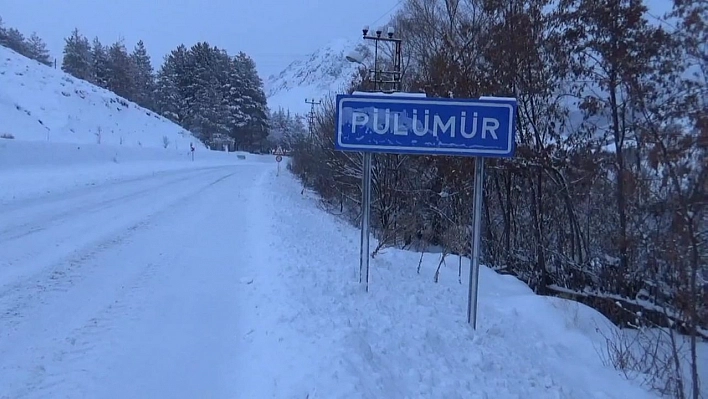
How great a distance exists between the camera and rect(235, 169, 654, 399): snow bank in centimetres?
426

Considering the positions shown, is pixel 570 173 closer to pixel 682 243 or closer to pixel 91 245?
pixel 682 243

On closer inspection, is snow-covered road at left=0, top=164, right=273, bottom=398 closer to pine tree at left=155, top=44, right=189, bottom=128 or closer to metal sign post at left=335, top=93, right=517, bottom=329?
metal sign post at left=335, top=93, right=517, bottom=329

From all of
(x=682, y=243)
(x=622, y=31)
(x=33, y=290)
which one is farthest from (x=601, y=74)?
(x=33, y=290)

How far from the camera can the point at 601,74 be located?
11.6 meters

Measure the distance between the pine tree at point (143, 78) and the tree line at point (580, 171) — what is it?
62639 millimetres

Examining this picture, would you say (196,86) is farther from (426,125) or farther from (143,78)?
(426,125)

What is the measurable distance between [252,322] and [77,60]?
233 feet

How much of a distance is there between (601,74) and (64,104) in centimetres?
3746

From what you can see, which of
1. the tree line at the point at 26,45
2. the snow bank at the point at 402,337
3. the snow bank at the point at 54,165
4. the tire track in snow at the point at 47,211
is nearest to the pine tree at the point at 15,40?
the tree line at the point at 26,45

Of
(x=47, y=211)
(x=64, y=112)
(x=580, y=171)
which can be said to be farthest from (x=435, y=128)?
(x=64, y=112)

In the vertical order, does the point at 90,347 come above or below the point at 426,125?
below

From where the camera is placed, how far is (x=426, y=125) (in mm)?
6066

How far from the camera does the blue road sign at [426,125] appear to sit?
5.83 meters

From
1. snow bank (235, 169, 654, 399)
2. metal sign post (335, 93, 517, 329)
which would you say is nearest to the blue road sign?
metal sign post (335, 93, 517, 329)
